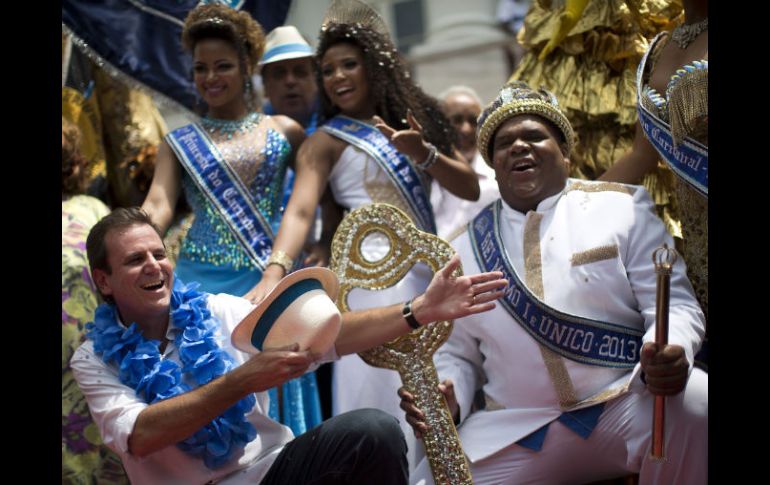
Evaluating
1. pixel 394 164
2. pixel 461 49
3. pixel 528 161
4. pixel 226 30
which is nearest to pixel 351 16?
pixel 226 30

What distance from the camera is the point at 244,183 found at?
4.54 m

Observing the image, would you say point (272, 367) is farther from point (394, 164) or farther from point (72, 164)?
point (72, 164)

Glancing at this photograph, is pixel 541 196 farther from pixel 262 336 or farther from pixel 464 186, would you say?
pixel 262 336

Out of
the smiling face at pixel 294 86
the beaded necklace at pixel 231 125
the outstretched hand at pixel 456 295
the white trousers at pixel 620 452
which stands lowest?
the white trousers at pixel 620 452

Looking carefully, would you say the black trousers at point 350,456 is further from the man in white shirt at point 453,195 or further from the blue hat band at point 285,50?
the blue hat band at point 285,50

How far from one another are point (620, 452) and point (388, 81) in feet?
6.16

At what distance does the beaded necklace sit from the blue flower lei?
1.25 metres

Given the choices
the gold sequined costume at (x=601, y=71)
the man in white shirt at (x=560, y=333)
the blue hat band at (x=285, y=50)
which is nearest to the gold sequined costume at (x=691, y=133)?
the man in white shirt at (x=560, y=333)

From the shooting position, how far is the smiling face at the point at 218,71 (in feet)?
14.9

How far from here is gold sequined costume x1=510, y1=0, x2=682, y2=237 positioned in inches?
179

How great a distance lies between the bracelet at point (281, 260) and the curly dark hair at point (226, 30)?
908 millimetres

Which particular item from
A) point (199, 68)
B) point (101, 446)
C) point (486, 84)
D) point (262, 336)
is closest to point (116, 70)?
point (199, 68)

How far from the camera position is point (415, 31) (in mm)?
14812
